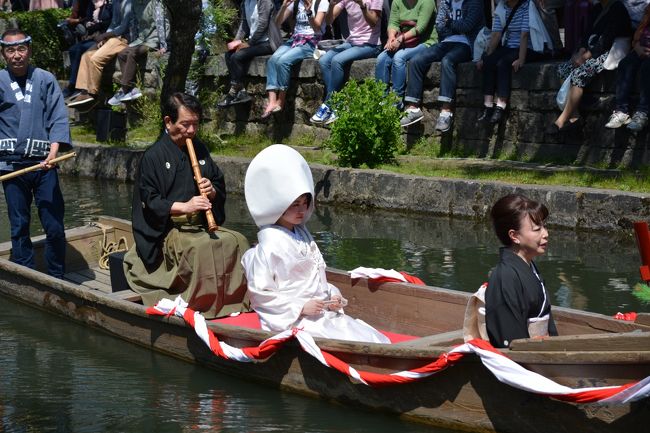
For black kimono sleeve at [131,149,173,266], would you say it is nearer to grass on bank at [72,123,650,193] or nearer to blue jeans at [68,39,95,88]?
grass on bank at [72,123,650,193]

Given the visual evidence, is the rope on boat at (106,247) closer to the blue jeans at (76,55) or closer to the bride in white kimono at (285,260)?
the bride in white kimono at (285,260)

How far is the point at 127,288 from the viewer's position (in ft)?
27.5

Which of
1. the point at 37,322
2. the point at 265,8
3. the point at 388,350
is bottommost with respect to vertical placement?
the point at 37,322

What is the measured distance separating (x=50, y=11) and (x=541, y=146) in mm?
10589

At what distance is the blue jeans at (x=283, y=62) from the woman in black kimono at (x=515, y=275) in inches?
368

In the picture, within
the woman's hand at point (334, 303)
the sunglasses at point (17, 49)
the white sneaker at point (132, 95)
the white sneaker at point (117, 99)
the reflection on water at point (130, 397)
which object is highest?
the sunglasses at point (17, 49)

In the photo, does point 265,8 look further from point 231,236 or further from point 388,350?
point 388,350

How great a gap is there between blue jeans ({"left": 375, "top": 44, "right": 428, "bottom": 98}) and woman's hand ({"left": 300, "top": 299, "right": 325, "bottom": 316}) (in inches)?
280

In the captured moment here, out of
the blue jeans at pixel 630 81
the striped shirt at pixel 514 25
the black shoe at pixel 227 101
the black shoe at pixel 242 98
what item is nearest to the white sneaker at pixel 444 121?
the striped shirt at pixel 514 25

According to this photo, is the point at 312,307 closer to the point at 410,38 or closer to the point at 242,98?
the point at 410,38

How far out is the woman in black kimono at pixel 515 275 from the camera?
5.79 m

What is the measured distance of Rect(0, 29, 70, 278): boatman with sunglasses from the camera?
8.74 metres

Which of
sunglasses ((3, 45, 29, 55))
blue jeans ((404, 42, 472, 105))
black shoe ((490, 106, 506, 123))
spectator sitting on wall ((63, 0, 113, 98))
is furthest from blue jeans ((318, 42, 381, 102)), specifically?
sunglasses ((3, 45, 29, 55))

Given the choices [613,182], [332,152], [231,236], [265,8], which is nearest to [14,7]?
[265,8]
